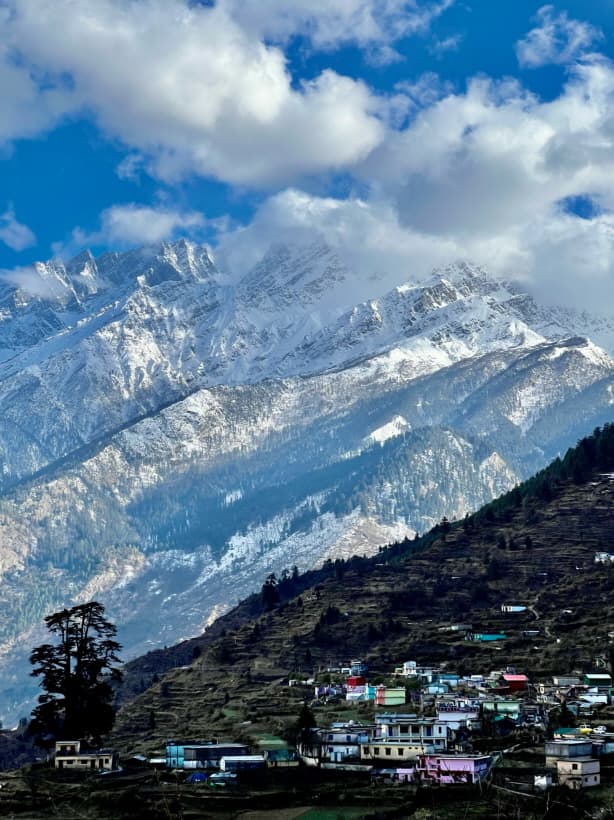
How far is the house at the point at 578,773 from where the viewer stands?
300ft

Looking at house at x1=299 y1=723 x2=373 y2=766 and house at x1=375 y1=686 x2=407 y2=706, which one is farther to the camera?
house at x1=375 y1=686 x2=407 y2=706

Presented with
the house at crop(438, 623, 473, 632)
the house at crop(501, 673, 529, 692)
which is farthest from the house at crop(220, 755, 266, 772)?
the house at crop(438, 623, 473, 632)

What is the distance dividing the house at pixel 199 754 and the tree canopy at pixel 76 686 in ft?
30.3

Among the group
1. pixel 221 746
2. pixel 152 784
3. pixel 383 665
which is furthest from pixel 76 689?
pixel 383 665

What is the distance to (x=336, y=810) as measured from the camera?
88.8 m

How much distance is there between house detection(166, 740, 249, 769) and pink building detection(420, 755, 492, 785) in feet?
50.6

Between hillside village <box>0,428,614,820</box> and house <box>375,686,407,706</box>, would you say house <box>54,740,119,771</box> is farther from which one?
house <box>375,686,407,706</box>

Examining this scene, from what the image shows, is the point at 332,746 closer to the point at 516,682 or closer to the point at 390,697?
the point at 390,697

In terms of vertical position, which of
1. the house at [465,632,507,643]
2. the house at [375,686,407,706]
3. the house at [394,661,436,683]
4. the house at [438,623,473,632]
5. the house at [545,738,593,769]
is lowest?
the house at [545,738,593,769]

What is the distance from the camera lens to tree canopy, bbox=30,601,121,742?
118 meters

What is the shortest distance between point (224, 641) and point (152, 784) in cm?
9494

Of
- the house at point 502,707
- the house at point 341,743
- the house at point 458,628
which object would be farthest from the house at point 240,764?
the house at point 458,628

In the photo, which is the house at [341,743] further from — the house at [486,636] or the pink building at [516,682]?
the house at [486,636]

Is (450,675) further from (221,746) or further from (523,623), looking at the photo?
(221,746)
